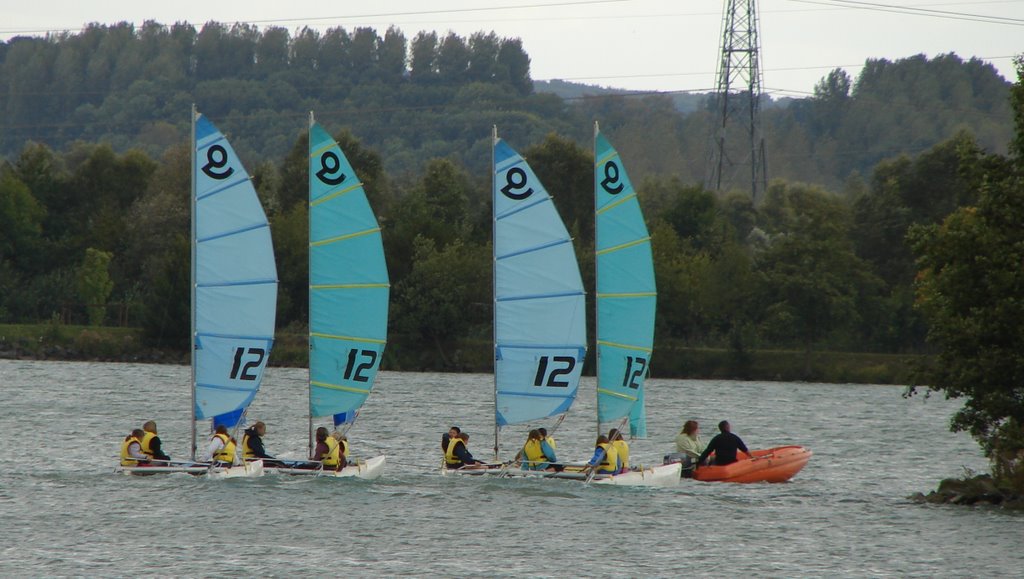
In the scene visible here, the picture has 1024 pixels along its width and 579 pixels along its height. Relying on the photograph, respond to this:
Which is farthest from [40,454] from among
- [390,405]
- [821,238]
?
[821,238]

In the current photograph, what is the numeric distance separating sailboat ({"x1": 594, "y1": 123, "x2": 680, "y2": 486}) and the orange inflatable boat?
2.22 meters

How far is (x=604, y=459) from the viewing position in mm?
27609

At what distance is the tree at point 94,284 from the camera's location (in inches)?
3177

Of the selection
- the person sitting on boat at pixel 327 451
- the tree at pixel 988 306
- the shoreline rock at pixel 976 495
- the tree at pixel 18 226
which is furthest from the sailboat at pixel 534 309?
the tree at pixel 18 226

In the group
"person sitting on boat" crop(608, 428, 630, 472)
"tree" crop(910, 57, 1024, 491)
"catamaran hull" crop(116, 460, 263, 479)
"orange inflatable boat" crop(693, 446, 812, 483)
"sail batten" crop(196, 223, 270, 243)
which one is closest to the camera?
"tree" crop(910, 57, 1024, 491)

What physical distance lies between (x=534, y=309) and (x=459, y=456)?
10.5ft

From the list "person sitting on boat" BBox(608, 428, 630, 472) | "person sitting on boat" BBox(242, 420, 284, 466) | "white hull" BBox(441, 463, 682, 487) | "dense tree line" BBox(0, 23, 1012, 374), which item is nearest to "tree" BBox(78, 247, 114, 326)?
"dense tree line" BBox(0, 23, 1012, 374)

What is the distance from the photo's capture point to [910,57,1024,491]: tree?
25.0 metres

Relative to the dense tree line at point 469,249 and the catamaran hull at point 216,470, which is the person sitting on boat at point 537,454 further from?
the dense tree line at point 469,249

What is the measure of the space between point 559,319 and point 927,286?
7.03 meters

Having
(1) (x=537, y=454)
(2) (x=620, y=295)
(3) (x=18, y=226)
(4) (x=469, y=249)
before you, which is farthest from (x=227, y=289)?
(3) (x=18, y=226)

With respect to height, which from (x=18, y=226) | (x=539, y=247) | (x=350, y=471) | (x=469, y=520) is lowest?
(x=469, y=520)

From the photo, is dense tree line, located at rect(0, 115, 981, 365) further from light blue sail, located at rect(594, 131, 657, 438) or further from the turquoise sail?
the turquoise sail

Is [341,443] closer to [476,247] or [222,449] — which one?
[222,449]
